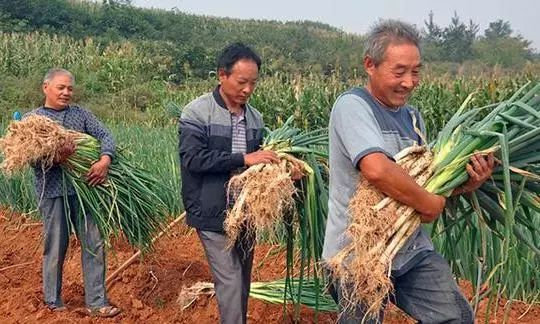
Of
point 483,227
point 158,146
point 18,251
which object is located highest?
point 483,227

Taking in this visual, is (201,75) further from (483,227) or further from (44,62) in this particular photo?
(483,227)

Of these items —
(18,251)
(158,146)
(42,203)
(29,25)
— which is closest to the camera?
(42,203)

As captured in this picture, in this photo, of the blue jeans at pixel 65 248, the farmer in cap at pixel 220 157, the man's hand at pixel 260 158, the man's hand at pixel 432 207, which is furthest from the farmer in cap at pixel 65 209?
the man's hand at pixel 432 207

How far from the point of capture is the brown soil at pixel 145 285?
4.06 metres

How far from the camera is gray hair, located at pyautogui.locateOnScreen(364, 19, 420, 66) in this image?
2408 millimetres

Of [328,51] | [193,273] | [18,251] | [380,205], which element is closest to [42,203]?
[193,273]

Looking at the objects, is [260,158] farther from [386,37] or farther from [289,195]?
[386,37]

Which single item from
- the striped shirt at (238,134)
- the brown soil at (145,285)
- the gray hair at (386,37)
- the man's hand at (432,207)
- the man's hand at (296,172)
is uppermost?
the gray hair at (386,37)

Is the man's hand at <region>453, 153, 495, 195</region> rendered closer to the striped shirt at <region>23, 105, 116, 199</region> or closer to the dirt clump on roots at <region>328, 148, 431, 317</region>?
the dirt clump on roots at <region>328, 148, 431, 317</region>

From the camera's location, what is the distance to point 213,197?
320 cm

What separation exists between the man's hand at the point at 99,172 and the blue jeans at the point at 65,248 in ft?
0.62

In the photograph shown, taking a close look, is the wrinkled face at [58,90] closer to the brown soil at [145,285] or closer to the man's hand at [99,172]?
the man's hand at [99,172]

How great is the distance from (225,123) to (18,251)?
11.5 feet

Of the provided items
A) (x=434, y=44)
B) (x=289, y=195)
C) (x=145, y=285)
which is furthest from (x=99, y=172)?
(x=434, y=44)
